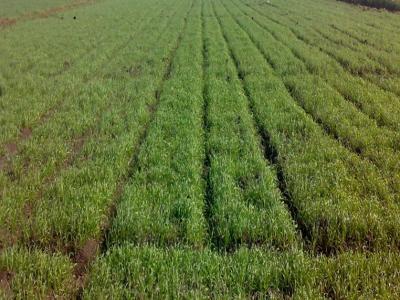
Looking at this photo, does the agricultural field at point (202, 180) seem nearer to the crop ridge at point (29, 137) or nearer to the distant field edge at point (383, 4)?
the crop ridge at point (29, 137)

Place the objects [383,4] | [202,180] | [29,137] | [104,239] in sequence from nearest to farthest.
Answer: [104,239], [202,180], [29,137], [383,4]

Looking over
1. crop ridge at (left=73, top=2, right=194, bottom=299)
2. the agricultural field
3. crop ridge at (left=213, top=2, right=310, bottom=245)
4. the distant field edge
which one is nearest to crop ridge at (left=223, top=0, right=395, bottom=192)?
the agricultural field

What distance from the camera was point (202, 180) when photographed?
666 centimetres

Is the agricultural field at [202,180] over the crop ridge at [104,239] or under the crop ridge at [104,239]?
over

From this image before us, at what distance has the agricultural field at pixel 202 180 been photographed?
170 inches

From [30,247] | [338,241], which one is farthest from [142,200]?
[338,241]

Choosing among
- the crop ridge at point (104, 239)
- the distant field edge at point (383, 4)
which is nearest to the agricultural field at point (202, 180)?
the crop ridge at point (104, 239)

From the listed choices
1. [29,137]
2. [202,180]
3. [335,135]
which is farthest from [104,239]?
[335,135]

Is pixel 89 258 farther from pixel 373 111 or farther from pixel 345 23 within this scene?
pixel 345 23

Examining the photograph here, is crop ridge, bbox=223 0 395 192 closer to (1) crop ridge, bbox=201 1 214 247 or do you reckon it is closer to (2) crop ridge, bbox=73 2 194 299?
(1) crop ridge, bbox=201 1 214 247

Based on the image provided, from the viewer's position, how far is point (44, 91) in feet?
40.7

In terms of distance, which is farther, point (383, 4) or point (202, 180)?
point (383, 4)

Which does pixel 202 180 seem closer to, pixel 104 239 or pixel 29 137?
pixel 104 239

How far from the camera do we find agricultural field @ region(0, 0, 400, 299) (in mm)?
4320
